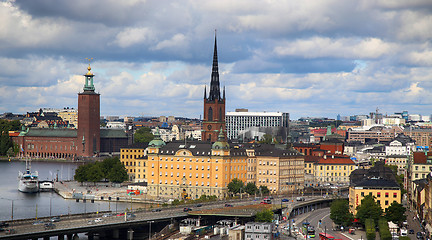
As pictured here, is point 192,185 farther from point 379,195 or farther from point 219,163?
point 379,195

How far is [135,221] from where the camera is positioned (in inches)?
3046

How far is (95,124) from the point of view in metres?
188

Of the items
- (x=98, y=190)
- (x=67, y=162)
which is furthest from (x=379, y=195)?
(x=67, y=162)

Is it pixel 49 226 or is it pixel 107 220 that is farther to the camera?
pixel 107 220

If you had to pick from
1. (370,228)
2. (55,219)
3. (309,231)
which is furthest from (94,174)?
(370,228)

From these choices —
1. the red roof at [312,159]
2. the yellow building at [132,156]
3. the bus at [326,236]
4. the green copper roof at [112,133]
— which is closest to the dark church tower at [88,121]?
the green copper roof at [112,133]

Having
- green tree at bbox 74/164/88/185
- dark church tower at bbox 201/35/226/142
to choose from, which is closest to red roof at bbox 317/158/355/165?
dark church tower at bbox 201/35/226/142

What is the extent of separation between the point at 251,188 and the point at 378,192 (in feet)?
75.1

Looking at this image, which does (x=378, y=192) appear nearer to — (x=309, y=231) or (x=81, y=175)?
(x=309, y=231)

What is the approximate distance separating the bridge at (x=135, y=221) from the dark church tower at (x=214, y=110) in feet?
132

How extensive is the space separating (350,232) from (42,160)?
406ft

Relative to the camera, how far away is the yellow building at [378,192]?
87.0 metres

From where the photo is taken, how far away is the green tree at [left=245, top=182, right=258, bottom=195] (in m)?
106

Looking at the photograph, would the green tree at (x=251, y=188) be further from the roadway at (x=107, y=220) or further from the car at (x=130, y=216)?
the car at (x=130, y=216)
